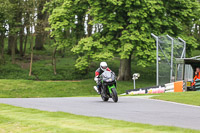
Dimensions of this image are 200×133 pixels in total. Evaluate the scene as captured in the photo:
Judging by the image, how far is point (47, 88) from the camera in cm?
3316

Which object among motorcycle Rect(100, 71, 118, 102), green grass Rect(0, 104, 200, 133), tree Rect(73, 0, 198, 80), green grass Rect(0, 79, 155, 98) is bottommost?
green grass Rect(0, 79, 155, 98)

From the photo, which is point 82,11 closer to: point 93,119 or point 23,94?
point 23,94

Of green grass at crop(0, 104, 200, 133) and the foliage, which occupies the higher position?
the foliage

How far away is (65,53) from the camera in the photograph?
195 feet

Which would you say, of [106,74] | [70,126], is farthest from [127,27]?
[70,126]

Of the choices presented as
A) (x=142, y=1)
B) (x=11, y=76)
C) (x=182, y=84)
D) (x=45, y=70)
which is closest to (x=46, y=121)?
(x=182, y=84)

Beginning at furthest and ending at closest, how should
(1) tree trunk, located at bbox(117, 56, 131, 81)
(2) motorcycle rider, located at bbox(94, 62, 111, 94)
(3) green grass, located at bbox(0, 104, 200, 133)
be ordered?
(1) tree trunk, located at bbox(117, 56, 131, 81) → (2) motorcycle rider, located at bbox(94, 62, 111, 94) → (3) green grass, located at bbox(0, 104, 200, 133)

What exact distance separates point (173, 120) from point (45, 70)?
36131mm

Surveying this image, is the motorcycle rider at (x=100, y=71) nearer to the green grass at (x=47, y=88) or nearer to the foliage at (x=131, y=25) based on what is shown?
the green grass at (x=47, y=88)

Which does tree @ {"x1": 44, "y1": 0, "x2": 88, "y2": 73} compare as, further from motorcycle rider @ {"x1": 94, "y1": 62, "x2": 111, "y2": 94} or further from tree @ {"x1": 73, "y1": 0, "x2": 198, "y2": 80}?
motorcycle rider @ {"x1": 94, "y1": 62, "x2": 111, "y2": 94}

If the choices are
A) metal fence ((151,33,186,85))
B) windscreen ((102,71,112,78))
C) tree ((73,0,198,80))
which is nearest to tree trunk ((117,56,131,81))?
tree ((73,0,198,80))

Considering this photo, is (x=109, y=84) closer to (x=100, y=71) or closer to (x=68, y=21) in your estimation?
(x=100, y=71)

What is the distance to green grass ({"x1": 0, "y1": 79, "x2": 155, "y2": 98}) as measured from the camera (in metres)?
30.6

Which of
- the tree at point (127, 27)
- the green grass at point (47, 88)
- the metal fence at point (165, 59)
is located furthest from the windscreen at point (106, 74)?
the tree at point (127, 27)
